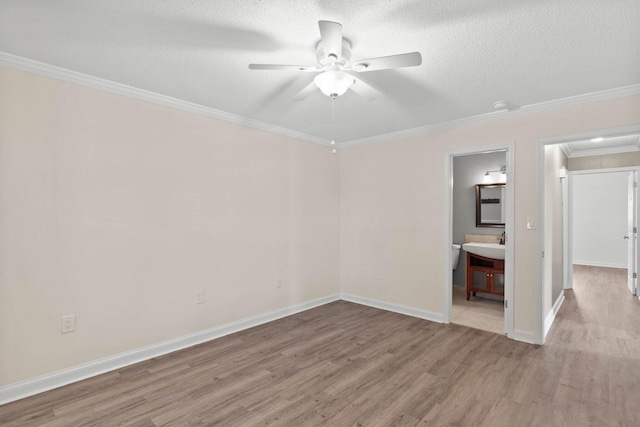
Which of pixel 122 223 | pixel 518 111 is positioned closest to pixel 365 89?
pixel 518 111

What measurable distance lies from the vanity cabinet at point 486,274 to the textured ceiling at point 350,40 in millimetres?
2480

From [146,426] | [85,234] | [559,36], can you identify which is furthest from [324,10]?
[146,426]

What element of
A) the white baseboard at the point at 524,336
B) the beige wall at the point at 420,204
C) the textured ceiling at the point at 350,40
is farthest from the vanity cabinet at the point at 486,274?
the textured ceiling at the point at 350,40

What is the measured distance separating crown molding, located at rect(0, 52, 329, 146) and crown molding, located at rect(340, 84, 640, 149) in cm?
162

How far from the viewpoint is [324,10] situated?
1.76 meters

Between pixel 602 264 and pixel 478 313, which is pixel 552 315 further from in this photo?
pixel 602 264

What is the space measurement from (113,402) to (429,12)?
10.7 feet

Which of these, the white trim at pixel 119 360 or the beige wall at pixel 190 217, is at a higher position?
the beige wall at pixel 190 217

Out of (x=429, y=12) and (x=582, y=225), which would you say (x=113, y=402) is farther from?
(x=582, y=225)

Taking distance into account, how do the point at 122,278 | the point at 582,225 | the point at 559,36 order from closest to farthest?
1. the point at 559,36
2. the point at 122,278
3. the point at 582,225

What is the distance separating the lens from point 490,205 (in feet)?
17.3

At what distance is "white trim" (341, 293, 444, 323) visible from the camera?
4039 millimetres

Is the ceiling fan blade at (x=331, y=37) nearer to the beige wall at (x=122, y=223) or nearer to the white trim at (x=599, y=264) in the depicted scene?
the beige wall at (x=122, y=223)

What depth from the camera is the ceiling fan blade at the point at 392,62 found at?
1.79 metres
